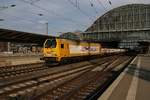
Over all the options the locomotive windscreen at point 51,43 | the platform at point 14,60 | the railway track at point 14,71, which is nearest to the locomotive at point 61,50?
the locomotive windscreen at point 51,43

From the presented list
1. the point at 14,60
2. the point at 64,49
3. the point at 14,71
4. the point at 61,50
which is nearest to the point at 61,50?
the point at 61,50

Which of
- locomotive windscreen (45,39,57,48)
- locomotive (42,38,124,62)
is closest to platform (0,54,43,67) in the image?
locomotive (42,38,124,62)

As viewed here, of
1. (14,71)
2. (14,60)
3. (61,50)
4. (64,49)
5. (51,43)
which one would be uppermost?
(51,43)

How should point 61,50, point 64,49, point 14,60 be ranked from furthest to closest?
point 14,60, point 64,49, point 61,50

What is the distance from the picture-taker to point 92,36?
123750 mm

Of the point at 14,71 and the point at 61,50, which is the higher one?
the point at 61,50

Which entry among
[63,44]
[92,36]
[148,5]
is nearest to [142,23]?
[148,5]

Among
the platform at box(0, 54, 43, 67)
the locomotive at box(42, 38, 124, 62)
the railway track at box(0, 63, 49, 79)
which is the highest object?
the locomotive at box(42, 38, 124, 62)

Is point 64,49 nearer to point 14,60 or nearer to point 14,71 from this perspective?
point 14,60

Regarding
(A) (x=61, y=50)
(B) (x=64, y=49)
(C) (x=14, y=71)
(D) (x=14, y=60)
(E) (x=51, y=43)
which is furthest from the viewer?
(D) (x=14, y=60)

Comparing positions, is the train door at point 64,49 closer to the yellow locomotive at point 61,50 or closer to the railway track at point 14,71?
the yellow locomotive at point 61,50

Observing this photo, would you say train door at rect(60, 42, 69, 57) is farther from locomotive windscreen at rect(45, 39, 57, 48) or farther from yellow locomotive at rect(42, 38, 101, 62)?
locomotive windscreen at rect(45, 39, 57, 48)

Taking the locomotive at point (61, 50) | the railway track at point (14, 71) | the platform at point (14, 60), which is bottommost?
the railway track at point (14, 71)

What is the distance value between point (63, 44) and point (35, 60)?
28.1 feet
